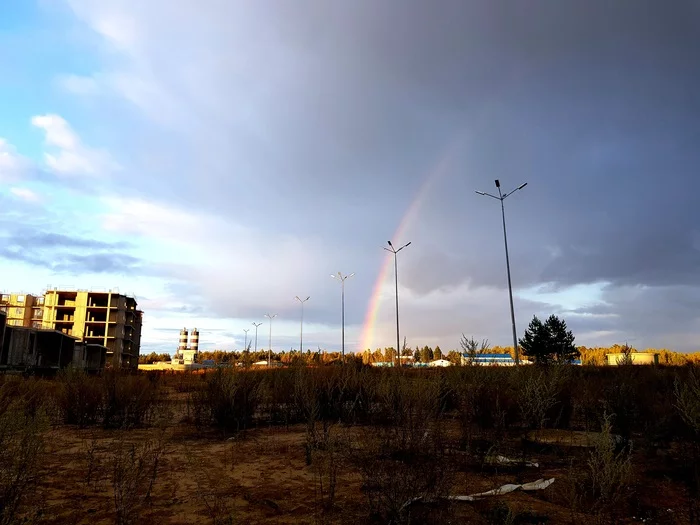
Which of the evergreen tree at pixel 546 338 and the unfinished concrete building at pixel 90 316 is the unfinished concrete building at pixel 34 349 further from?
the evergreen tree at pixel 546 338

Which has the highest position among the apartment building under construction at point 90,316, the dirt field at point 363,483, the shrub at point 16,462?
the apartment building under construction at point 90,316

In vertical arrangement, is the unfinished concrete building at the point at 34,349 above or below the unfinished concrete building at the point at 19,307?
below

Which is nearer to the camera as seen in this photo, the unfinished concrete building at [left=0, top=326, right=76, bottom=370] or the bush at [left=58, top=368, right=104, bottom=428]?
the bush at [left=58, top=368, right=104, bottom=428]

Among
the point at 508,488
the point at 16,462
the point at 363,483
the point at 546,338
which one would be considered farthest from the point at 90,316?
the point at 508,488

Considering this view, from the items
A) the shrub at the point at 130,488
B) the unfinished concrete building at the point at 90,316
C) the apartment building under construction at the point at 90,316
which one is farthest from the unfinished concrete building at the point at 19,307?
the shrub at the point at 130,488

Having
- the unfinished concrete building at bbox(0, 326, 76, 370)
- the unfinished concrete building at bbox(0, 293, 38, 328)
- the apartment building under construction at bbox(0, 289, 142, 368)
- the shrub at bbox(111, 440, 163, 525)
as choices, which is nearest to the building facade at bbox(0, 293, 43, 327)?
the unfinished concrete building at bbox(0, 293, 38, 328)

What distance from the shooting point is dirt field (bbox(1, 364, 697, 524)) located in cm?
516

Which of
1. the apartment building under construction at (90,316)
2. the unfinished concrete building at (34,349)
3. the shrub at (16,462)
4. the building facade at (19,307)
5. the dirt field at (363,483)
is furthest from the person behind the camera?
the building facade at (19,307)

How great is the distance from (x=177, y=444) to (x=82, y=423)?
3.92m

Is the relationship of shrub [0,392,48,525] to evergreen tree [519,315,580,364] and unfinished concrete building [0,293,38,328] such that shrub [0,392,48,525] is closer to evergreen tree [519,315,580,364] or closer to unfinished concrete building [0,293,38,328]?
evergreen tree [519,315,580,364]

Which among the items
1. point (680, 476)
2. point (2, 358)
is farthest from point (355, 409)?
point (2, 358)

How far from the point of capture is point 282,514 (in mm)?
→ 5375

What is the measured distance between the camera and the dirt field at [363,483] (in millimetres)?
5164

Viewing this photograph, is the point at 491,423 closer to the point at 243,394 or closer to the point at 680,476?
the point at 680,476
